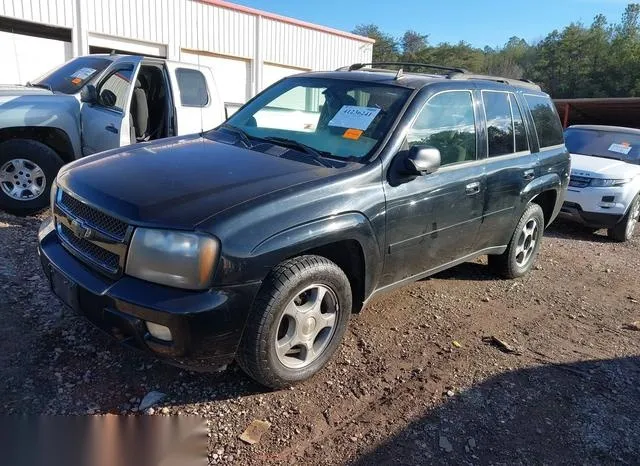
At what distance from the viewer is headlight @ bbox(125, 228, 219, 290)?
8.34 ft

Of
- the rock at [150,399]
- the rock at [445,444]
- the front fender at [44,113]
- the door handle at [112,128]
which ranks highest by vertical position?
the front fender at [44,113]

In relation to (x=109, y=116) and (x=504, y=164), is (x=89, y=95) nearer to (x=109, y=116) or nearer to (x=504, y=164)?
(x=109, y=116)

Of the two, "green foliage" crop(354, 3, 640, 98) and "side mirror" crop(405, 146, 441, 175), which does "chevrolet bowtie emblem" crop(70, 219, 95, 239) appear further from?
"green foliage" crop(354, 3, 640, 98)

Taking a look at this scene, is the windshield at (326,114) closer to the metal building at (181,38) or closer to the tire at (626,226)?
the tire at (626,226)

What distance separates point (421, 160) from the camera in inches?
132

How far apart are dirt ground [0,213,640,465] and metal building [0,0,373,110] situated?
9912 mm

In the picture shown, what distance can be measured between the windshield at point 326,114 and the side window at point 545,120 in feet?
6.48

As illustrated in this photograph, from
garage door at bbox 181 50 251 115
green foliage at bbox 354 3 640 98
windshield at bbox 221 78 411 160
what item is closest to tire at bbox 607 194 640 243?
windshield at bbox 221 78 411 160

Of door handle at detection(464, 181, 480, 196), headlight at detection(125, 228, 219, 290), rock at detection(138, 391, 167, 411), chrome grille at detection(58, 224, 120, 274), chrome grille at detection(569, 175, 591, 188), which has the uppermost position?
door handle at detection(464, 181, 480, 196)

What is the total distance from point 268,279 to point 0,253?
10.2 feet

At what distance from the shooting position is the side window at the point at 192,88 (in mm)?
6855

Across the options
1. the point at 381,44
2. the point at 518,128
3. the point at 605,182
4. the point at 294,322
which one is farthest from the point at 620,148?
the point at 381,44

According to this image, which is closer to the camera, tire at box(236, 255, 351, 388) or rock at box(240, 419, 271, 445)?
rock at box(240, 419, 271, 445)

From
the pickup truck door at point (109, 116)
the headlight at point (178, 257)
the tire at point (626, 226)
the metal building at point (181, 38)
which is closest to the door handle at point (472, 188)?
the headlight at point (178, 257)
